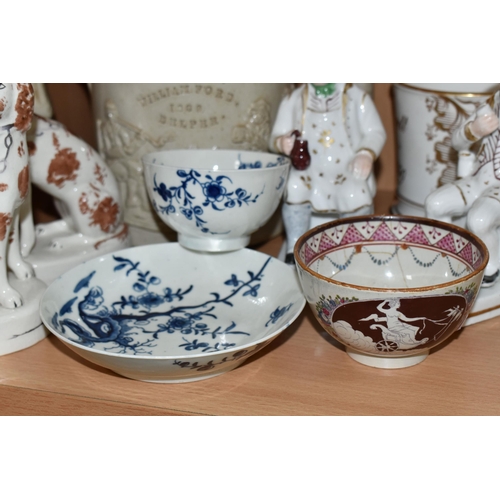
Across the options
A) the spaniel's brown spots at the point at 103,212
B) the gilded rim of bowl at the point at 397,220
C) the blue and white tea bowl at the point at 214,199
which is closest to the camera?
the gilded rim of bowl at the point at 397,220

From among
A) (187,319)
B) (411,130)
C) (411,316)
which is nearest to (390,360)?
(411,316)

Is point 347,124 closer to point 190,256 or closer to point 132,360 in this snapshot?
point 190,256

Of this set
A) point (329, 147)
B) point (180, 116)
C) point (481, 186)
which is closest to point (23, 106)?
point (180, 116)

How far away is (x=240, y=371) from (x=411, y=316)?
17 centimetres

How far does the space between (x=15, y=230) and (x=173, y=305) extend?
0.17 metres

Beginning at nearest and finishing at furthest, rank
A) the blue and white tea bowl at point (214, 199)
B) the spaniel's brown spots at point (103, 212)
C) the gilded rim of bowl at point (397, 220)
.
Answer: the gilded rim of bowl at point (397, 220) → the blue and white tea bowl at point (214, 199) → the spaniel's brown spots at point (103, 212)

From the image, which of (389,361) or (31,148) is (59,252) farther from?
(389,361)

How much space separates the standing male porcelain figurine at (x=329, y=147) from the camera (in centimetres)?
77

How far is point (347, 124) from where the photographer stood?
0.78 m

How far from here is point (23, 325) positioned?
2.26 ft

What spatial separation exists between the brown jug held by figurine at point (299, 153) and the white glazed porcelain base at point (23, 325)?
11.5 inches

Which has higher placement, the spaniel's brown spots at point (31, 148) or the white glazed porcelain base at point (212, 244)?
the spaniel's brown spots at point (31, 148)

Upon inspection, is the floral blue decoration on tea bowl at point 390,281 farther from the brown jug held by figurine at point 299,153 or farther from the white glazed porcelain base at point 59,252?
the white glazed porcelain base at point 59,252

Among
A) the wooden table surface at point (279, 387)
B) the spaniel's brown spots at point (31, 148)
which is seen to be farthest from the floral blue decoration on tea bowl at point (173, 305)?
the spaniel's brown spots at point (31, 148)
